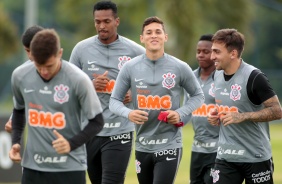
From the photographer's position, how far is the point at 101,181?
11.4 m

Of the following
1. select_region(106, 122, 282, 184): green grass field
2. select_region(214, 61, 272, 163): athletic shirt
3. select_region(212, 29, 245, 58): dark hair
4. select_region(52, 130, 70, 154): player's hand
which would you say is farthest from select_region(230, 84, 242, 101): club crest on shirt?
select_region(106, 122, 282, 184): green grass field

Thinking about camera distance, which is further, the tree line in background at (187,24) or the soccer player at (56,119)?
the tree line in background at (187,24)

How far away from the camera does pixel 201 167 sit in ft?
40.0

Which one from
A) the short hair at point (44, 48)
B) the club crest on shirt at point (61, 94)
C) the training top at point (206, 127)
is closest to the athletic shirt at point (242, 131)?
the training top at point (206, 127)

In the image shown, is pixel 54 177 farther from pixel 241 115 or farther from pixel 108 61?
pixel 108 61

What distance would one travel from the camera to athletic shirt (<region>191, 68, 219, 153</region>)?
12094mm

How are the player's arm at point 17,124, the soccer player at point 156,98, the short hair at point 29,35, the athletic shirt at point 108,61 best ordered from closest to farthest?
the player's arm at point 17,124, the short hair at point 29,35, the soccer player at point 156,98, the athletic shirt at point 108,61

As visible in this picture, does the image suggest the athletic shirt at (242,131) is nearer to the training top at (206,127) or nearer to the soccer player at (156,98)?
the soccer player at (156,98)

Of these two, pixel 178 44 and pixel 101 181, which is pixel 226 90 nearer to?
pixel 101 181

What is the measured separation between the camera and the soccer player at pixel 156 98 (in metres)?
10.5

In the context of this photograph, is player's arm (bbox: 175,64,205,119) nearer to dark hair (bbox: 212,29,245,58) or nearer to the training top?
dark hair (bbox: 212,29,245,58)

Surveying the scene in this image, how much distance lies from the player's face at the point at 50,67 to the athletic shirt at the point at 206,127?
13.2 feet

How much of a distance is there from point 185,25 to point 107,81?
1270 inches

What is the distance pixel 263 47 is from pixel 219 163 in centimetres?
4214
